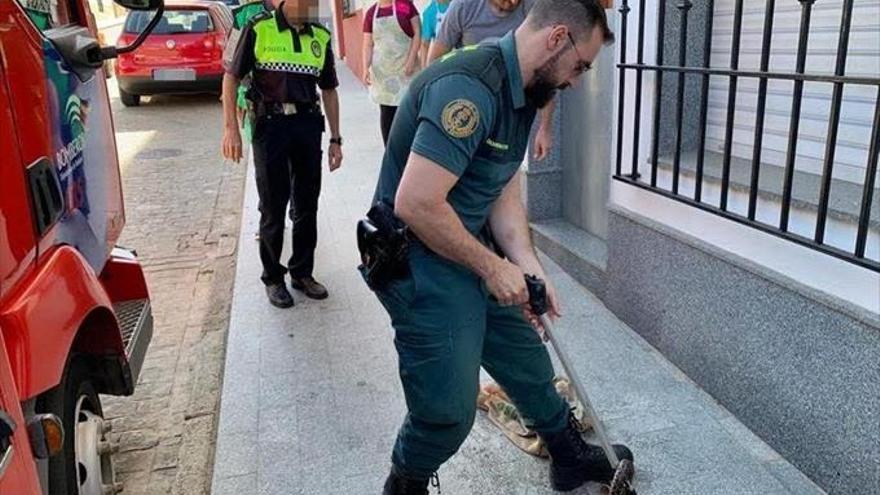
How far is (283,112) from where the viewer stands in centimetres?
385

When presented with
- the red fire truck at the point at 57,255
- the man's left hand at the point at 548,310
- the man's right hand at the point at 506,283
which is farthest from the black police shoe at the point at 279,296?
the man's right hand at the point at 506,283

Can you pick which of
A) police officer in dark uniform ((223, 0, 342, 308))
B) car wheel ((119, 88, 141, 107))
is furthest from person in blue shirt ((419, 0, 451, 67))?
car wheel ((119, 88, 141, 107))

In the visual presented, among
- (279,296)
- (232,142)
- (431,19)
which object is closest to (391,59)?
(431,19)

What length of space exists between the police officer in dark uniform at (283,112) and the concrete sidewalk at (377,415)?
448 mm

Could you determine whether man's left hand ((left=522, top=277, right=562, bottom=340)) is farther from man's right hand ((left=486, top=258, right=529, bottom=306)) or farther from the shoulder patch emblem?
the shoulder patch emblem

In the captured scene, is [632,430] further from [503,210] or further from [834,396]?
[503,210]

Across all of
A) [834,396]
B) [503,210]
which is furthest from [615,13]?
[834,396]

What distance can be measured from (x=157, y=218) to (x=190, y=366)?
10.2ft

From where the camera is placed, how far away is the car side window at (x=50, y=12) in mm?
2207

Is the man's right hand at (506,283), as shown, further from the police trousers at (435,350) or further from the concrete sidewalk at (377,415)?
the concrete sidewalk at (377,415)

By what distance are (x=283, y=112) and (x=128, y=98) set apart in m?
10.3

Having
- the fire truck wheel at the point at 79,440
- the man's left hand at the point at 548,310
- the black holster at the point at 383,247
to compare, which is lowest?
the fire truck wheel at the point at 79,440

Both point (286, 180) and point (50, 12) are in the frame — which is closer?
point (50, 12)

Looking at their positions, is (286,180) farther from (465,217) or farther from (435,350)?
(435,350)
